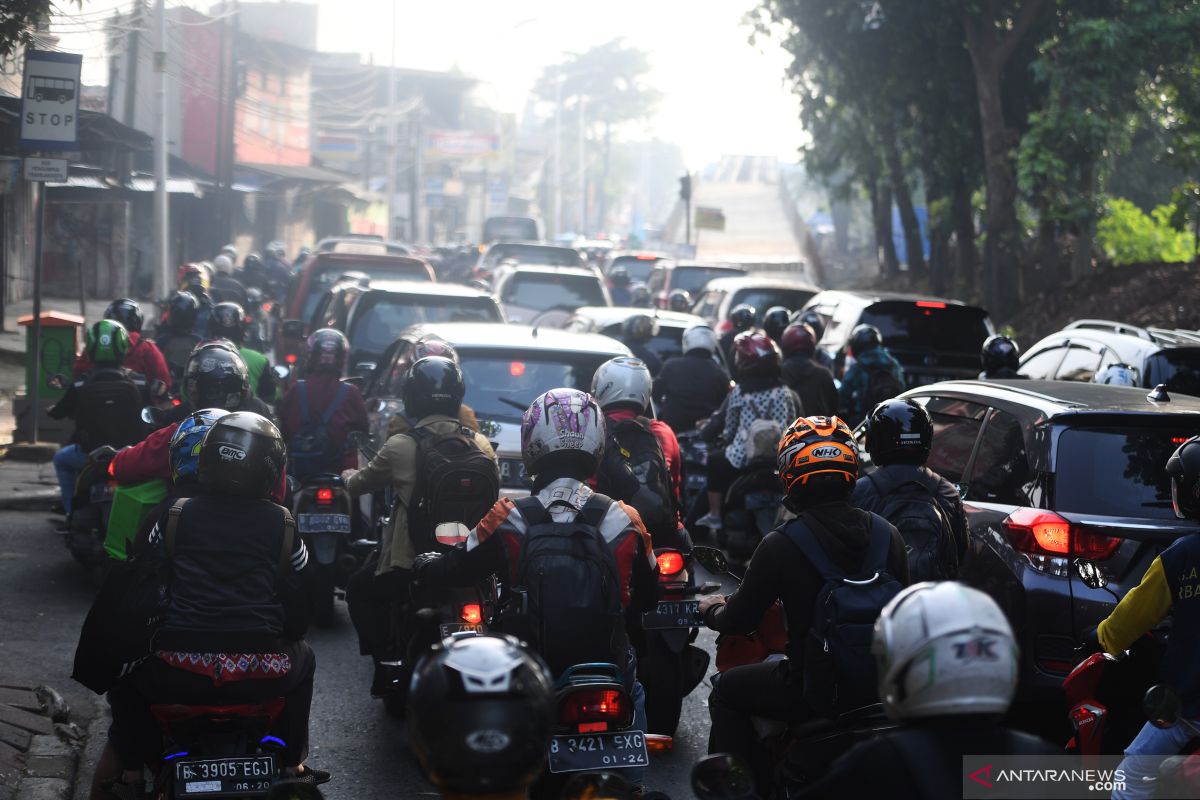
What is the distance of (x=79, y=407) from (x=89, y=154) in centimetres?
2304

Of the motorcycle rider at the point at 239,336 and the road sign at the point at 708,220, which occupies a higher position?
the road sign at the point at 708,220

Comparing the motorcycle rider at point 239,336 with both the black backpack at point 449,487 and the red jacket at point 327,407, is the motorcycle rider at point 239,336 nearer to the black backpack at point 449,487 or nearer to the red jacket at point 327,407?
Answer: the red jacket at point 327,407

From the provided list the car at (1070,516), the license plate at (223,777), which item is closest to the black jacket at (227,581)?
the license plate at (223,777)

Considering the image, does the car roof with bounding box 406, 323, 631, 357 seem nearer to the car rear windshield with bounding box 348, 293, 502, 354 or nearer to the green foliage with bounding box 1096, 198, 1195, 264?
the car rear windshield with bounding box 348, 293, 502, 354

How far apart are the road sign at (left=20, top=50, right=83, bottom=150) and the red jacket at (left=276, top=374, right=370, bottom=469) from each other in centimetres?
462

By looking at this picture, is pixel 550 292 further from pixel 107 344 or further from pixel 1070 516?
pixel 1070 516

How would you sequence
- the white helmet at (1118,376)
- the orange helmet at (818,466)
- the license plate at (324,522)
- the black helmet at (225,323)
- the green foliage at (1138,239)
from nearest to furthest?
the orange helmet at (818,466) < the license plate at (324,522) < the white helmet at (1118,376) < the black helmet at (225,323) < the green foliage at (1138,239)

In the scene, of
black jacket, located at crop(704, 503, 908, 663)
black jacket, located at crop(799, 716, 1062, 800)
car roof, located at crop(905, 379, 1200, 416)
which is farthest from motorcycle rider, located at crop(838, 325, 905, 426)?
black jacket, located at crop(799, 716, 1062, 800)

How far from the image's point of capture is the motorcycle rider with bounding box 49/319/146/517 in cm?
972

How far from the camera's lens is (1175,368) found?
1050cm

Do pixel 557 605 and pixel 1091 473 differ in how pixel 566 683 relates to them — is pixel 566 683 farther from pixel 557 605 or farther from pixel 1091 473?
pixel 1091 473

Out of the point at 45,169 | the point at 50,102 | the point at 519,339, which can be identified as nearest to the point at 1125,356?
the point at 519,339

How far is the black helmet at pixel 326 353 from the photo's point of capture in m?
9.38

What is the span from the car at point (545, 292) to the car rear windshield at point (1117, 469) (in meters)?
13.4
